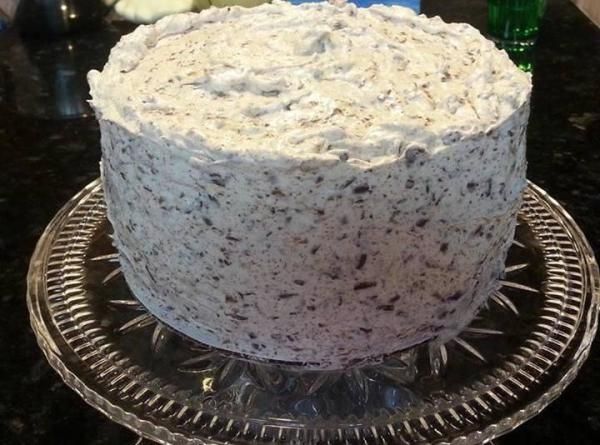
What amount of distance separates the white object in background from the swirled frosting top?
90cm

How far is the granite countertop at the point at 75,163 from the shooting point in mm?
1004

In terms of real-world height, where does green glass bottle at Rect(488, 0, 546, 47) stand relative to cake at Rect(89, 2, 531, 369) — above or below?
below

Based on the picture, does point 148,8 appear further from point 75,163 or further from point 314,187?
point 314,187

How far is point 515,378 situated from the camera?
0.88m

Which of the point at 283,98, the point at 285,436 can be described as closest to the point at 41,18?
the point at 283,98

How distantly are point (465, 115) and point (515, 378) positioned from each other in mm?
270

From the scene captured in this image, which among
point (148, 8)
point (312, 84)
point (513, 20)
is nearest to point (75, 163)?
point (148, 8)

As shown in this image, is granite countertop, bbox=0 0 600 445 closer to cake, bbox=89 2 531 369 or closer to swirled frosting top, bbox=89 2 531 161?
cake, bbox=89 2 531 369

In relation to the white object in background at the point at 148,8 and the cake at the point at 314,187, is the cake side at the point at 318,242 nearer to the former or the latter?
the cake at the point at 314,187

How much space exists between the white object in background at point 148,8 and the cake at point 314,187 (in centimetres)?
101

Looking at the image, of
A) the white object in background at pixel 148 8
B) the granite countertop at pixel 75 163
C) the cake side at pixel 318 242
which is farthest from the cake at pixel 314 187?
the white object in background at pixel 148 8

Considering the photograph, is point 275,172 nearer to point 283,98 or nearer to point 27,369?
point 283,98

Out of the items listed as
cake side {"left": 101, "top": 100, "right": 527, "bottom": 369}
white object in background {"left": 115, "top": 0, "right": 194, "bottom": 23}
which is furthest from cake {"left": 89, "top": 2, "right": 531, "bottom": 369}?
white object in background {"left": 115, "top": 0, "right": 194, "bottom": 23}

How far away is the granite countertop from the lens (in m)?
1.00
